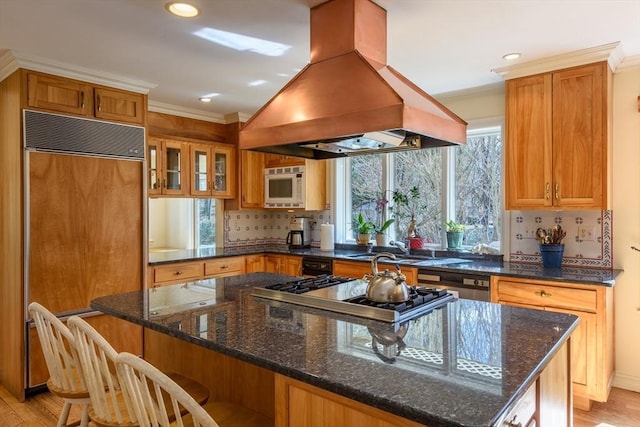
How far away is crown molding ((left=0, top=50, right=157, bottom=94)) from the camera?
2.96 metres

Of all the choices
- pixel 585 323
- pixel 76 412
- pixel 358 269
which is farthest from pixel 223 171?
pixel 585 323

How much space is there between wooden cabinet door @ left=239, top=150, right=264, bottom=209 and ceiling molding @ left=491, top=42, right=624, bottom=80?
108 inches

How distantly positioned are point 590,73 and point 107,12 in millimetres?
3082

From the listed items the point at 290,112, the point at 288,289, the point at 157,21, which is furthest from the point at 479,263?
the point at 157,21

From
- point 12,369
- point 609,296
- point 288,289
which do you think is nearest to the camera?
point 288,289

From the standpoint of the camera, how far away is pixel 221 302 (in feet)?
6.72

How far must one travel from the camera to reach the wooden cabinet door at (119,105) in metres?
3.37

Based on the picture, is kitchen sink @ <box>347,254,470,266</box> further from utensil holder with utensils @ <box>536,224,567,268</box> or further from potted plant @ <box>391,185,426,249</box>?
utensil holder with utensils @ <box>536,224,567,268</box>

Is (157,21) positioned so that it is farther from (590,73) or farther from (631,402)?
(631,402)

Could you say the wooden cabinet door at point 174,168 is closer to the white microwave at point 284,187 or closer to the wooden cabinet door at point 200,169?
the wooden cabinet door at point 200,169

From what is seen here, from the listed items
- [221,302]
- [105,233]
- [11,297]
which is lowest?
[11,297]

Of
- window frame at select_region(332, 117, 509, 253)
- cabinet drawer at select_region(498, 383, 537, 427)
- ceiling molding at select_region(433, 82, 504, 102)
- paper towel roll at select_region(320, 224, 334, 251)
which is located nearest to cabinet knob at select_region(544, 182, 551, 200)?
window frame at select_region(332, 117, 509, 253)

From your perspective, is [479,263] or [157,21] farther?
[479,263]

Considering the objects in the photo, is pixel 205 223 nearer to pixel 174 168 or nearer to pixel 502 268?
pixel 174 168
